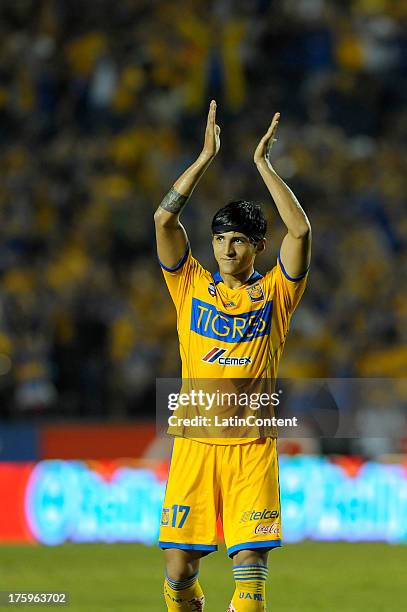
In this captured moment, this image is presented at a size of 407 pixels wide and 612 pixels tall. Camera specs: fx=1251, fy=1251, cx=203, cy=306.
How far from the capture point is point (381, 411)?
12.3 metres

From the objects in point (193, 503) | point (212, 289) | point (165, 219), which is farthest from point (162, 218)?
point (193, 503)

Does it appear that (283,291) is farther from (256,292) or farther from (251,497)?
(251,497)

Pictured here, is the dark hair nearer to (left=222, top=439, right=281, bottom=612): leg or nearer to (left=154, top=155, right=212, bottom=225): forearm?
(left=154, top=155, right=212, bottom=225): forearm

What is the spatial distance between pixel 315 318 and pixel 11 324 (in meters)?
3.19

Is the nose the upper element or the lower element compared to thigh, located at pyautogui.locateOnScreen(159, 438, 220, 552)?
upper

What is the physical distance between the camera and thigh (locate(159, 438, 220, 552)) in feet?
16.6

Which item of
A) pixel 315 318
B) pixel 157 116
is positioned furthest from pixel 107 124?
pixel 315 318

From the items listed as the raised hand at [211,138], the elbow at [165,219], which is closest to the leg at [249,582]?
the elbow at [165,219]

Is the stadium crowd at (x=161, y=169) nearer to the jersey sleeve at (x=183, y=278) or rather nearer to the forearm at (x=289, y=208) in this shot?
the jersey sleeve at (x=183, y=278)

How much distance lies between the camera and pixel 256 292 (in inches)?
204

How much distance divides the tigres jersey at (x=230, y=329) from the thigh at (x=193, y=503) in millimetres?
87

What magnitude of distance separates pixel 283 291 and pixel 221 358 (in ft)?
1.28

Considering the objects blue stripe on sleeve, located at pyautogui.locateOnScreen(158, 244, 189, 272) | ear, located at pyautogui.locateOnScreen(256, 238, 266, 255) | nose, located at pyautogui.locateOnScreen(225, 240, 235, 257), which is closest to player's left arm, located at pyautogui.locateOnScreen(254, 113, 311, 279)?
ear, located at pyautogui.locateOnScreen(256, 238, 266, 255)

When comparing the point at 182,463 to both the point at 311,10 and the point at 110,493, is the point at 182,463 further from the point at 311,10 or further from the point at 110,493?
the point at 311,10
